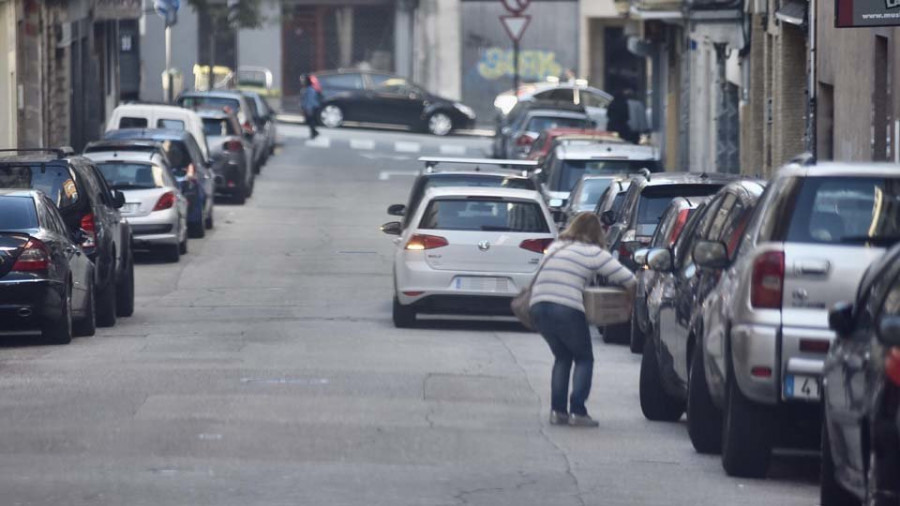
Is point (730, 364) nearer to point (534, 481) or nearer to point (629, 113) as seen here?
point (534, 481)

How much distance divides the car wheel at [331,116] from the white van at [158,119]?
734 inches

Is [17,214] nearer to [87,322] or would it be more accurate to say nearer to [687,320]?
[87,322]

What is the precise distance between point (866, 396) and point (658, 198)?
10.9 metres

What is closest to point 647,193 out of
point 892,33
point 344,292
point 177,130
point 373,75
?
point 892,33

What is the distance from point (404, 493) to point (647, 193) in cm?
941

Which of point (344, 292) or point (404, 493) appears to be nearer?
point (404, 493)

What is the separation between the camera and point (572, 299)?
42.1 ft

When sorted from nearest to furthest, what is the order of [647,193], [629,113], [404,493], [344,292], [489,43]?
[404,493], [647,193], [344,292], [629,113], [489,43]

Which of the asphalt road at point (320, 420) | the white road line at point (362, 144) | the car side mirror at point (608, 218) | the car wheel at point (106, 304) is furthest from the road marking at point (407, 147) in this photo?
the car wheel at point (106, 304)

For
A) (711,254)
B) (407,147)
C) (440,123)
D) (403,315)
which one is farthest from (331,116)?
(711,254)

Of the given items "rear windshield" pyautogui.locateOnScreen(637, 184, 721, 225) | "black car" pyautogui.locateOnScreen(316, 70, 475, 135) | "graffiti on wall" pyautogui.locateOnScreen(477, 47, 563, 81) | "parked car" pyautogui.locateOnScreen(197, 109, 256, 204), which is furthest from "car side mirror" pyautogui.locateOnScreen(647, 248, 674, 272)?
"graffiti on wall" pyautogui.locateOnScreen(477, 47, 563, 81)

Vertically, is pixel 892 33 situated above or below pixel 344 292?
above

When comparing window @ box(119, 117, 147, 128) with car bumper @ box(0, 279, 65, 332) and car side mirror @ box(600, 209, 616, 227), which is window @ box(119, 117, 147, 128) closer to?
car side mirror @ box(600, 209, 616, 227)

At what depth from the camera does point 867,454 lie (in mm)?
8070
